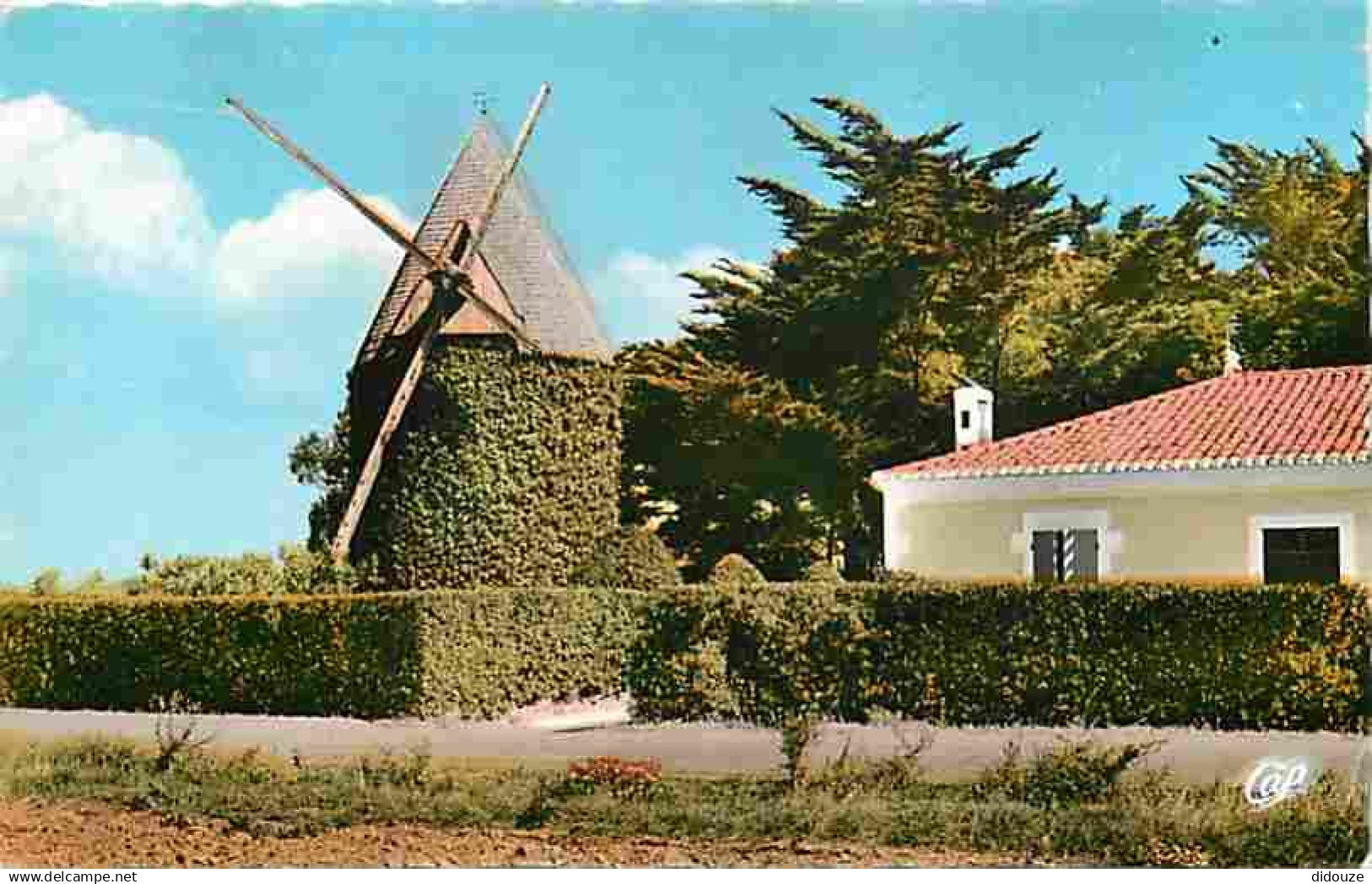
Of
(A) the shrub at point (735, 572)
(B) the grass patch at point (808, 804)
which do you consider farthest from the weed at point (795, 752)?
(A) the shrub at point (735, 572)

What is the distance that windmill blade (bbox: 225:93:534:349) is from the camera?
17.0 m

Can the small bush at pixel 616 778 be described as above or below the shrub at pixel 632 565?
below

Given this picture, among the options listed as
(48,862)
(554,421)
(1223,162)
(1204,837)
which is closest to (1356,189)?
(1223,162)

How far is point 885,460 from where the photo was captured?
20328 millimetres

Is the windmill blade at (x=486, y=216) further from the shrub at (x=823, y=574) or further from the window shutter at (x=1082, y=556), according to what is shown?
the window shutter at (x=1082, y=556)

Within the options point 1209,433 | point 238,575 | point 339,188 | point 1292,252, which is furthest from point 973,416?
point 238,575

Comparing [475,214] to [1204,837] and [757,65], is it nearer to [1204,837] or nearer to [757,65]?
[757,65]

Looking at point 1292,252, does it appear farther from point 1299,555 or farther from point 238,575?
point 238,575

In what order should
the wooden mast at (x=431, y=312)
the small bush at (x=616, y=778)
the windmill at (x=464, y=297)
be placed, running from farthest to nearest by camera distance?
the windmill at (x=464, y=297), the wooden mast at (x=431, y=312), the small bush at (x=616, y=778)

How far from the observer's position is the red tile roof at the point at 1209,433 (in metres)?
17.0

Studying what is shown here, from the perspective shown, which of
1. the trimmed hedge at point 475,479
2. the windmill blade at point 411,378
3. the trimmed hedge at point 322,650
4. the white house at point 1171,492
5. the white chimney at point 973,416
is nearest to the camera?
the white house at point 1171,492

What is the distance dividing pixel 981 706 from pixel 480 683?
5.37m

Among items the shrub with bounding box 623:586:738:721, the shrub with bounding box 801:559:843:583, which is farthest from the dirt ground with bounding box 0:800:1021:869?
the shrub with bounding box 801:559:843:583

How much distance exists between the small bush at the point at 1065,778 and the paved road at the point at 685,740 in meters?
0.68
